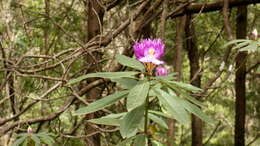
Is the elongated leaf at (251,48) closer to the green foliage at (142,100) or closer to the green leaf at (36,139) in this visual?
the green foliage at (142,100)

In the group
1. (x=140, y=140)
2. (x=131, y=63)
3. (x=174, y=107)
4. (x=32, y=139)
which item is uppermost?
(x=131, y=63)

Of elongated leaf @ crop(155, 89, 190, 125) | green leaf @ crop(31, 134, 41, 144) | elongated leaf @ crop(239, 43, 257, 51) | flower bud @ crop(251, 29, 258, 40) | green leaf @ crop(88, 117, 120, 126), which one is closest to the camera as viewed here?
elongated leaf @ crop(155, 89, 190, 125)

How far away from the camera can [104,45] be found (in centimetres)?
254

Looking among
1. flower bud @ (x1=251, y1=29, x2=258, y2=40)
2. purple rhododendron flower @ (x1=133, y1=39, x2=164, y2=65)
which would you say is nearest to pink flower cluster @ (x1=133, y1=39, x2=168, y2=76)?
purple rhododendron flower @ (x1=133, y1=39, x2=164, y2=65)

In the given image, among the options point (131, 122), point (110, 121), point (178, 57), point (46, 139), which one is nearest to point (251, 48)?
point (178, 57)

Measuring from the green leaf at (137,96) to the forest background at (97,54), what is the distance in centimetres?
36

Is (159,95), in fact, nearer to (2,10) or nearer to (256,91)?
(2,10)

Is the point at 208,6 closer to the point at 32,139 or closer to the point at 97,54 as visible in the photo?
the point at 97,54

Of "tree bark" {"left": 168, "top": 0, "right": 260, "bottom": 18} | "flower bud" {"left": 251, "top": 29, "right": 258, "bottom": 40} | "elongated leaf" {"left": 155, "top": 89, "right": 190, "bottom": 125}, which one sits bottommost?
"elongated leaf" {"left": 155, "top": 89, "right": 190, "bottom": 125}

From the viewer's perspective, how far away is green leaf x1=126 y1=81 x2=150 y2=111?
0.86 m

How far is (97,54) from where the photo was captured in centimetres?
267

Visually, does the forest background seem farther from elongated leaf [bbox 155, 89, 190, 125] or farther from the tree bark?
elongated leaf [bbox 155, 89, 190, 125]

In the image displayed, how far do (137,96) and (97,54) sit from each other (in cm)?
181

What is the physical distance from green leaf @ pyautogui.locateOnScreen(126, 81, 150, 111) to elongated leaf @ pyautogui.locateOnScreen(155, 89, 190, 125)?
0.04 meters
